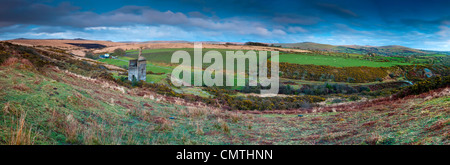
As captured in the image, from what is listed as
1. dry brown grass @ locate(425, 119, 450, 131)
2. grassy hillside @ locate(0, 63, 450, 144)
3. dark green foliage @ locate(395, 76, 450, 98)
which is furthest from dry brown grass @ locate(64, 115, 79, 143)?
dark green foliage @ locate(395, 76, 450, 98)

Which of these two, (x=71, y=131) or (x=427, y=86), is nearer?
(x=71, y=131)

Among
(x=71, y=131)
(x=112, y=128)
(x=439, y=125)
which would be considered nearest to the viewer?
(x=71, y=131)

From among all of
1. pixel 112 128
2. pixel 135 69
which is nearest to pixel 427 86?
pixel 112 128

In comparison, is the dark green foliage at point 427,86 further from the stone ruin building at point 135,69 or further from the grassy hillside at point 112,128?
the stone ruin building at point 135,69

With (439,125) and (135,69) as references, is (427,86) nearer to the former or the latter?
(439,125)

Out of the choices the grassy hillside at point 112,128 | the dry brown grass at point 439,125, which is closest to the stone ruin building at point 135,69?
the grassy hillside at point 112,128

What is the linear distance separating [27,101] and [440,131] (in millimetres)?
10806

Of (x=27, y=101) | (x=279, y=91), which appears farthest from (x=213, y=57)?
(x=27, y=101)

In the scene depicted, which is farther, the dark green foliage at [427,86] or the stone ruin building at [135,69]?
the stone ruin building at [135,69]

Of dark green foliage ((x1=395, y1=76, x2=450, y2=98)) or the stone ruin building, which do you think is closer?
dark green foliage ((x1=395, y1=76, x2=450, y2=98))

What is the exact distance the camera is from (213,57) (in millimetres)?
81312

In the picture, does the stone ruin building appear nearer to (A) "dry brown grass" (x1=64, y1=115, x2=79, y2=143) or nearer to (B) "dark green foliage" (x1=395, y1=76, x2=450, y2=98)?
(A) "dry brown grass" (x1=64, y1=115, x2=79, y2=143)
